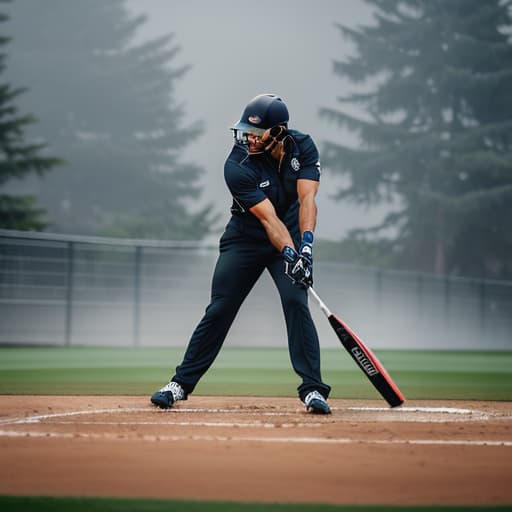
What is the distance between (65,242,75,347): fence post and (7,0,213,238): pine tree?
2785cm

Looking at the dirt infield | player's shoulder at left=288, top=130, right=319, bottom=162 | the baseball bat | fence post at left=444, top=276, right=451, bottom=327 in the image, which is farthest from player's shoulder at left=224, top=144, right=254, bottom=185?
fence post at left=444, top=276, right=451, bottom=327

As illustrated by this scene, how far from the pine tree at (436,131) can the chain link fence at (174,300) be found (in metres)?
5.77

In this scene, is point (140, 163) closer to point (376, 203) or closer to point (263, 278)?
point (376, 203)

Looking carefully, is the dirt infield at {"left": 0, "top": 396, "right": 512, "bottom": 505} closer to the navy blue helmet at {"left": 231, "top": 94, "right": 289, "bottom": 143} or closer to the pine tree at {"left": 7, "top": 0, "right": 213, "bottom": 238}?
the navy blue helmet at {"left": 231, "top": 94, "right": 289, "bottom": 143}

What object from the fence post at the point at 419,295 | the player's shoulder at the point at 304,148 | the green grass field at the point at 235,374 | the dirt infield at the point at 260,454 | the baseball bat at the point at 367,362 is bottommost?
the green grass field at the point at 235,374

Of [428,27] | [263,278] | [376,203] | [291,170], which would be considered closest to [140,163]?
[376,203]

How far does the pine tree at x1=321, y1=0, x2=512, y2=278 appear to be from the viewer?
41594 mm

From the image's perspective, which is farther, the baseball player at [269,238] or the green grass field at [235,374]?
the green grass field at [235,374]

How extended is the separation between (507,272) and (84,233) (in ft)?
60.9

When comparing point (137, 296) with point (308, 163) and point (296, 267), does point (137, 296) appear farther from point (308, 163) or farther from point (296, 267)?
point (296, 267)

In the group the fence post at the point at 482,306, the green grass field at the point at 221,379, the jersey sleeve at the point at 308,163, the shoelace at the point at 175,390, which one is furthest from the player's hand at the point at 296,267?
the fence post at the point at 482,306

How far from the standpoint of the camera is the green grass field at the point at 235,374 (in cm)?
1088

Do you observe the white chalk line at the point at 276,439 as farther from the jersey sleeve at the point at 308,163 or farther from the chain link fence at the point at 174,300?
the chain link fence at the point at 174,300

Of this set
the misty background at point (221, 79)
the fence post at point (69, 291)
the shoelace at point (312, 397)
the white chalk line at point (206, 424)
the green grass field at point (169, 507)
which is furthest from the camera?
the misty background at point (221, 79)
